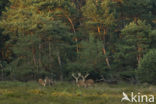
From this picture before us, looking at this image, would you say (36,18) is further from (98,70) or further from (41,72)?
(98,70)

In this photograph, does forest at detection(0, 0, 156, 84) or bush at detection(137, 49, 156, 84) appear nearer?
bush at detection(137, 49, 156, 84)

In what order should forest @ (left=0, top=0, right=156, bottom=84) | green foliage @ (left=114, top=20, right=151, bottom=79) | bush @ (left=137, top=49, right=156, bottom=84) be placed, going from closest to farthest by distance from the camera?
bush @ (left=137, top=49, right=156, bottom=84)
forest @ (left=0, top=0, right=156, bottom=84)
green foliage @ (left=114, top=20, right=151, bottom=79)

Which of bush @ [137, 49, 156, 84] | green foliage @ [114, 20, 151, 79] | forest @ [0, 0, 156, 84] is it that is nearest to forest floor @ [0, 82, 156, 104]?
bush @ [137, 49, 156, 84]

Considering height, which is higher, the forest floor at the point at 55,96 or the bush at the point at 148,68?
the forest floor at the point at 55,96

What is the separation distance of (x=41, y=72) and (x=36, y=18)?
6.22m

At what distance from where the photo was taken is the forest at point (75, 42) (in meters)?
34.4

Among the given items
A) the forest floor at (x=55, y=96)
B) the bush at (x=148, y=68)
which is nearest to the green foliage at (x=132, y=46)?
the bush at (x=148, y=68)

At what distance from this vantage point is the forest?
34406 millimetres

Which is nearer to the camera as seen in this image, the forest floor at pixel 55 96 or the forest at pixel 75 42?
the forest floor at pixel 55 96

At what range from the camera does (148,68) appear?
31.2 m

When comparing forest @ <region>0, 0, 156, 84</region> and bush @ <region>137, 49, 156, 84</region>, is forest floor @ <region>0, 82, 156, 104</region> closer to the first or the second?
bush @ <region>137, 49, 156, 84</region>

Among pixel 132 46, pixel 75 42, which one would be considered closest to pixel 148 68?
pixel 132 46

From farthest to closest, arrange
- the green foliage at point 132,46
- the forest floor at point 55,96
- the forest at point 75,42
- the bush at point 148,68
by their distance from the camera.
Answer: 1. the green foliage at point 132,46
2. the forest at point 75,42
3. the bush at point 148,68
4. the forest floor at point 55,96

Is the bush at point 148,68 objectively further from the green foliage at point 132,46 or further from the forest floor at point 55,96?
the forest floor at point 55,96
